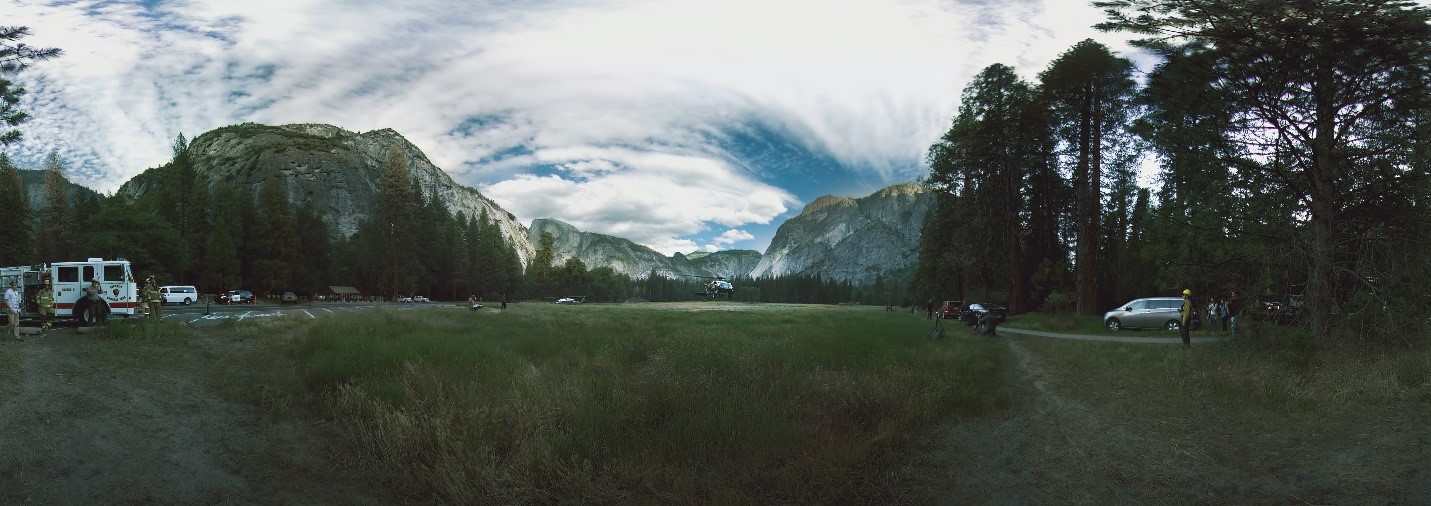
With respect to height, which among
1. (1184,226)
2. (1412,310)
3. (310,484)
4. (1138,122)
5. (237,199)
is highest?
(237,199)

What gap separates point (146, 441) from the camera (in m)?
8.57

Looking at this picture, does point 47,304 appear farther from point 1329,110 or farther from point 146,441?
point 1329,110

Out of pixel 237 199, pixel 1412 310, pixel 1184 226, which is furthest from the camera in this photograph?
pixel 237 199

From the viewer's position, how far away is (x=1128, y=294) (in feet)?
126

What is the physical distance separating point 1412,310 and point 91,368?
26434 millimetres

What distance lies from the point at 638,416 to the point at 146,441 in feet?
23.5

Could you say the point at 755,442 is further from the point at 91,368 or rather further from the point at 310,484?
the point at 91,368

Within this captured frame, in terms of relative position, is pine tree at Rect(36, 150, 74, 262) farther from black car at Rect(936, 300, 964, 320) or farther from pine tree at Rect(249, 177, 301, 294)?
black car at Rect(936, 300, 964, 320)

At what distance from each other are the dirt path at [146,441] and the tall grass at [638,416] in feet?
2.85

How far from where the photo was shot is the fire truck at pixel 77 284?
65.6 ft

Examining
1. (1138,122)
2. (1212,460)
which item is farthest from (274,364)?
(1138,122)

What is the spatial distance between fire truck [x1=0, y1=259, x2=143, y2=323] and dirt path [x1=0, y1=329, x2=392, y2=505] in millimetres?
10187

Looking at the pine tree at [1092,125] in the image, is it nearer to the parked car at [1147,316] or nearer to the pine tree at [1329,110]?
the parked car at [1147,316]

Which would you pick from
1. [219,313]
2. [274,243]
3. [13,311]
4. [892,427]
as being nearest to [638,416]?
[892,427]
